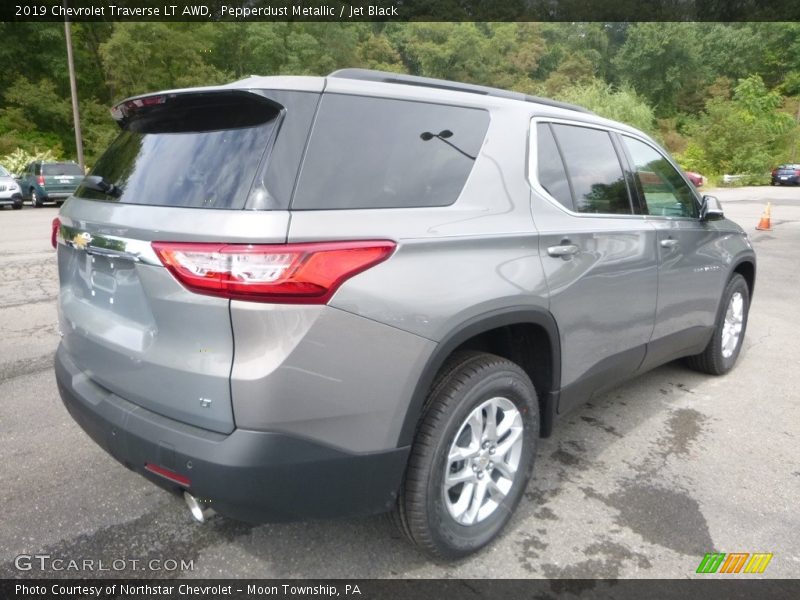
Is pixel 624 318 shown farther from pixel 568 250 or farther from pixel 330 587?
pixel 330 587

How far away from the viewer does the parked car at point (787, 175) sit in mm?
38516

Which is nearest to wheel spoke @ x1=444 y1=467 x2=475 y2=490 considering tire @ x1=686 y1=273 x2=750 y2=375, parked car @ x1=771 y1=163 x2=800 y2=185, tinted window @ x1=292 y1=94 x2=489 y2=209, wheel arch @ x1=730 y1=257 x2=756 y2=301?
tinted window @ x1=292 y1=94 x2=489 y2=209

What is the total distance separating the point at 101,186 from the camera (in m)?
2.29

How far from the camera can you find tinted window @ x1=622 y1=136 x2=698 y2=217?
334 centimetres

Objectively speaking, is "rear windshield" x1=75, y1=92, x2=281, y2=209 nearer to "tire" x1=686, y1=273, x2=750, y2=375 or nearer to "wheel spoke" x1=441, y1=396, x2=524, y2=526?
"wheel spoke" x1=441, y1=396, x2=524, y2=526

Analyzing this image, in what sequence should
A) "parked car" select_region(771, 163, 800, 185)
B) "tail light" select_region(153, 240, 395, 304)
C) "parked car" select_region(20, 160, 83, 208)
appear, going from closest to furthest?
"tail light" select_region(153, 240, 395, 304) < "parked car" select_region(20, 160, 83, 208) < "parked car" select_region(771, 163, 800, 185)

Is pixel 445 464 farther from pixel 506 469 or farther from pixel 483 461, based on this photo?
pixel 506 469

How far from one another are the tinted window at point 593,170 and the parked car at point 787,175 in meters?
43.8

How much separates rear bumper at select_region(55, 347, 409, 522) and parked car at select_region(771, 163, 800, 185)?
45.6 metres

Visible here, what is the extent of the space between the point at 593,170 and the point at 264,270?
1927 mm

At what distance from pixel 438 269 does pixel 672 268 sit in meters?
2.00

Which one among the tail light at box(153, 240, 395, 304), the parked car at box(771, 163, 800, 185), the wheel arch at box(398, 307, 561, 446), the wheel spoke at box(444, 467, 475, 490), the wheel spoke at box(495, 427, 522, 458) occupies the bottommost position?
the parked car at box(771, 163, 800, 185)

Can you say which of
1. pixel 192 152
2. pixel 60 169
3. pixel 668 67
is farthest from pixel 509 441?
pixel 668 67

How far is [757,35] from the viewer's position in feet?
219
